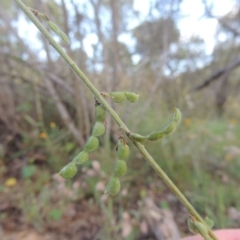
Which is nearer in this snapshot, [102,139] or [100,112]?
[100,112]

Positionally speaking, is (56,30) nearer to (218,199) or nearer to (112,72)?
(218,199)

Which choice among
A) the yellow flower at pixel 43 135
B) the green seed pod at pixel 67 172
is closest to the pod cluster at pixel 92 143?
the green seed pod at pixel 67 172

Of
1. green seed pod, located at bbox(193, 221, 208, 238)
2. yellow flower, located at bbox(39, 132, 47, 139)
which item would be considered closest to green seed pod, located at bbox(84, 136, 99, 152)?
green seed pod, located at bbox(193, 221, 208, 238)

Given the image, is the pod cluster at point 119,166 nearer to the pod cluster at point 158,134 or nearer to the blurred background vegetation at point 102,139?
the pod cluster at point 158,134

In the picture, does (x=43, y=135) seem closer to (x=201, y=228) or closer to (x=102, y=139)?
(x=102, y=139)

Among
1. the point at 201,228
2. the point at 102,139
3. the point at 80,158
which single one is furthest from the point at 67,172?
the point at 102,139
